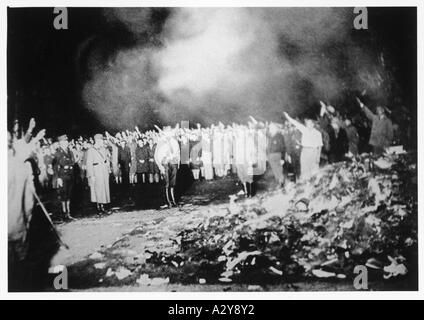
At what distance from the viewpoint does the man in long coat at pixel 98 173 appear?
10.1 ft

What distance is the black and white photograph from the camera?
3043mm

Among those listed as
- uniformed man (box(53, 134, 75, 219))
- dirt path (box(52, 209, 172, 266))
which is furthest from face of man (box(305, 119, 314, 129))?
uniformed man (box(53, 134, 75, 219))

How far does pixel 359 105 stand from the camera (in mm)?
3070

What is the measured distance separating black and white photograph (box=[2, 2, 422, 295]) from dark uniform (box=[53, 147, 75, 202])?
2 cm

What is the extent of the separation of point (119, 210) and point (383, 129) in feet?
6.49

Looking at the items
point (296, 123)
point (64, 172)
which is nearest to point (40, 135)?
point (64, 172)

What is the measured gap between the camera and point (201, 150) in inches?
122

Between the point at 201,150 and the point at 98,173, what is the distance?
76cm

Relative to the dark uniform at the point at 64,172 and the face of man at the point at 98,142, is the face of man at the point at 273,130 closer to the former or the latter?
the face of man at the point at 98,142

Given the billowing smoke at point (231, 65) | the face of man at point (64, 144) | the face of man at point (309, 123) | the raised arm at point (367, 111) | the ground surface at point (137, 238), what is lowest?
the ground surface at point (137, 238)

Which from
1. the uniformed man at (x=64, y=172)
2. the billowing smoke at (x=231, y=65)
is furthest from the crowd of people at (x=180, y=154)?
the billowing smoke at (x=231, y=65)

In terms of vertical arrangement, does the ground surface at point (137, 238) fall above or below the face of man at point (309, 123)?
below
